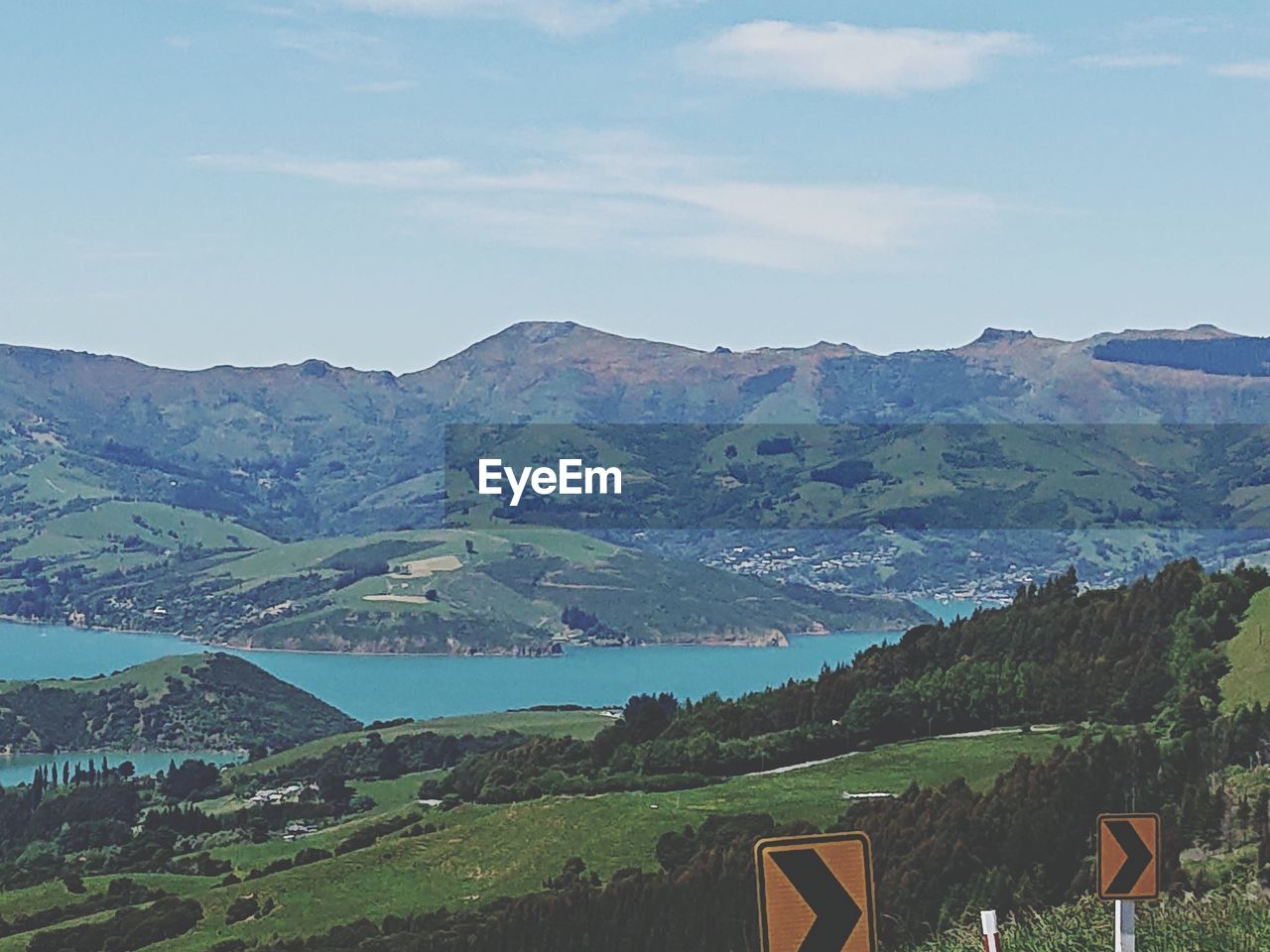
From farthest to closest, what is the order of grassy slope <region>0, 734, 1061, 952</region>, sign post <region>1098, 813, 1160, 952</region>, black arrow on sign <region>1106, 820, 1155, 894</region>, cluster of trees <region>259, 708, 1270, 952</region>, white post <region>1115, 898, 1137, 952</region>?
grassy slope <region>0, 734, 1061, 952</region> < cluster of trees <region>259, 708, 1270, 952</region> < black arrow on sign <region>1106, 820, 1155, 894</region> < sign post <region>1098, 813, 1160, 952</region> < white post <region>1115, 898, 1137, 952</region>

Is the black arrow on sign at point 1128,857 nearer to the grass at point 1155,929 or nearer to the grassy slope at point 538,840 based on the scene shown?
the grass at point 1155,929

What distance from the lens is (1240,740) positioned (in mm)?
71562

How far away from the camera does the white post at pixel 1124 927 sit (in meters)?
11.1

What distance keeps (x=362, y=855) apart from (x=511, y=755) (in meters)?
35.4

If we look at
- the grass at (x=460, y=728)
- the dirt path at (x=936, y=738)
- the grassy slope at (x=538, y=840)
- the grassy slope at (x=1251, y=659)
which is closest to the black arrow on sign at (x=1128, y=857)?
the grassy slope at (x=538, y=840)

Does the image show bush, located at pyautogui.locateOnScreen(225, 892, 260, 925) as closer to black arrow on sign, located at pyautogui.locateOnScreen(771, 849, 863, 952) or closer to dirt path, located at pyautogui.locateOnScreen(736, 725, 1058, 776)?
dirt path, located at pyautogui.locateOnScreen(736, 725, 1058, 776)

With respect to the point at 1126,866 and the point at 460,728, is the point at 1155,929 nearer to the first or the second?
the point at 1126,866

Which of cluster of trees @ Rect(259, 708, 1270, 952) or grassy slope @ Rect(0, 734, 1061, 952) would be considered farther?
grassy slope @ Rect(0, 734, 1061, 952)

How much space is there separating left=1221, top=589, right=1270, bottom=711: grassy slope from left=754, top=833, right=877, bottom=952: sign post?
284 ft

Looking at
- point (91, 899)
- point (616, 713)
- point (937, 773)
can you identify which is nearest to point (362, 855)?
point (91, 899)

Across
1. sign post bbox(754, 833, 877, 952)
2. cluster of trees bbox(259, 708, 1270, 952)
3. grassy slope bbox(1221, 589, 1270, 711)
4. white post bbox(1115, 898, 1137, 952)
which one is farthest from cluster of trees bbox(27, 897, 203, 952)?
sign post bbox(754, 833, 877, 952)

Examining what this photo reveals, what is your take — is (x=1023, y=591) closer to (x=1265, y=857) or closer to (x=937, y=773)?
→ (x=937, y=773)

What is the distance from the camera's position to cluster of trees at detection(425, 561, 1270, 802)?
357ft

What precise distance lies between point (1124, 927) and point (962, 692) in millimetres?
110237
